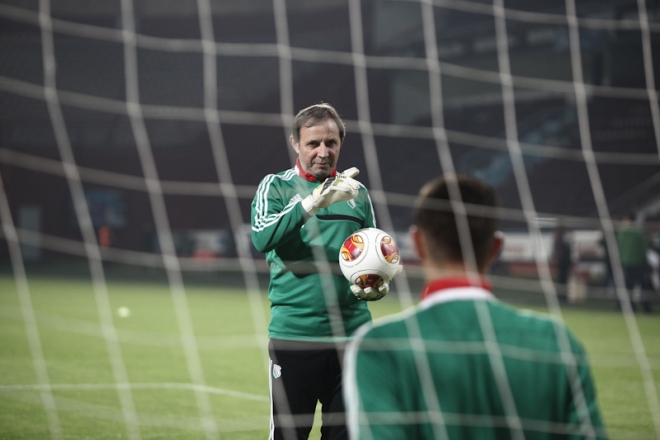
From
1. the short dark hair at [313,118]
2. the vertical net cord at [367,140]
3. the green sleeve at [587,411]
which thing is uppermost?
the vertical net cord at [367,140]

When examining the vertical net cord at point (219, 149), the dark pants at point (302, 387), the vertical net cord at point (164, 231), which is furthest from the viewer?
the vertical net cord at point (219, 149)

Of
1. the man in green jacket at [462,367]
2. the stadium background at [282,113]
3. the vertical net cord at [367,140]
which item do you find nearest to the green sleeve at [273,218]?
the man in green jacket at [462,367]

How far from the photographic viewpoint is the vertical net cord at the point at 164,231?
6.32 m

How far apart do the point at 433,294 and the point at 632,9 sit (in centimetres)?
1920

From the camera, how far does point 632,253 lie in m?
11.9

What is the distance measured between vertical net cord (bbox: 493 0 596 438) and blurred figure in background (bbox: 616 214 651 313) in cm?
119

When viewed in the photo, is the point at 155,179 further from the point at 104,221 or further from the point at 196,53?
the point at 196,53

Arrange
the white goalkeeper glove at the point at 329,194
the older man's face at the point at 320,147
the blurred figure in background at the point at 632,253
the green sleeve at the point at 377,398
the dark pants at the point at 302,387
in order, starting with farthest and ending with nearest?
the blurred figure in background at the point at 632,253
the older man's face at the point at 320,147
the dark pants at the point at 302,387
the white goalkeeper glove at the point at 329,194
the green sleeve at the point at 377,398

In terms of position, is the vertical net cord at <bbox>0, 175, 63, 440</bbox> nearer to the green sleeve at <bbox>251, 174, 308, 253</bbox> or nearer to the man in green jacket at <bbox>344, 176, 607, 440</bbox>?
the green sleeve at <bbox>251, 174, 308, 253</bbox>

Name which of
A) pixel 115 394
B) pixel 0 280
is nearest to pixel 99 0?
pixel 0 280

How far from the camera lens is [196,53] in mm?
25812

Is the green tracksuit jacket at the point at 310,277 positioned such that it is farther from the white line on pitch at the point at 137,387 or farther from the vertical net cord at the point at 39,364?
the white line on pitch at the point at 137,387

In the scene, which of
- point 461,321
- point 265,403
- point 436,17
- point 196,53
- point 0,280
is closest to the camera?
point 461,321

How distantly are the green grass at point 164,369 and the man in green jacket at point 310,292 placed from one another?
1772mm
